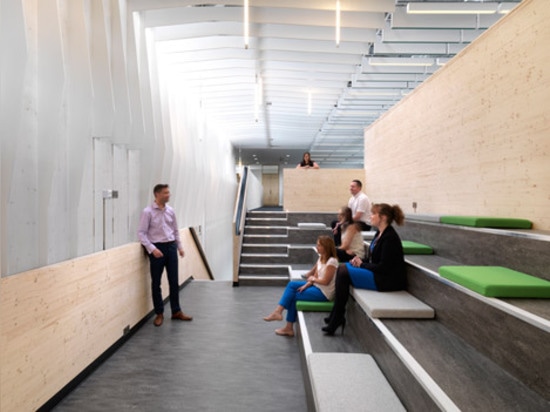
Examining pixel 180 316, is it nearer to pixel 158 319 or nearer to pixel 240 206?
pixel 158 319

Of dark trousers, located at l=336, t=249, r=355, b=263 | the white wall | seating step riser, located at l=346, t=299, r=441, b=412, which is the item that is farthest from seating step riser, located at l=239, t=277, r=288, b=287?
seating step riser, located at l=346, t=299, r=441, b=412

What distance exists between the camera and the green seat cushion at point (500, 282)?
83.5 inches

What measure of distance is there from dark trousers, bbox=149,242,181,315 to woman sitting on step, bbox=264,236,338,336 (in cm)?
141

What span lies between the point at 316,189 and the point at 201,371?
627 centimetres

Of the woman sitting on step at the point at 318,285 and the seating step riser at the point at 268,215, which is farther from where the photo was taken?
the seating step riser at the point at 268,215

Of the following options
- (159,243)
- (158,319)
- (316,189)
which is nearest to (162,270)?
(159,243)

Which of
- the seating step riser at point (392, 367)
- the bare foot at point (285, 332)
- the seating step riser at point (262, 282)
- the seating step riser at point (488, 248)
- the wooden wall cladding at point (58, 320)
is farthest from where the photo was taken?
the seating step riser at point (262, 282)

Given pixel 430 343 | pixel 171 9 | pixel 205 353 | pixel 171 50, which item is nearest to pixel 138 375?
pixel 205 353

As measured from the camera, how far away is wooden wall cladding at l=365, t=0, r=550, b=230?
115 inches

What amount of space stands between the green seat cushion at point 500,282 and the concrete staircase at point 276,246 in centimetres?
397

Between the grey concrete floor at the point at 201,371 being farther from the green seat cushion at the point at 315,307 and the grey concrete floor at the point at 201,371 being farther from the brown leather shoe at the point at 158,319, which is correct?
the green seat cushion at the point at 315,307

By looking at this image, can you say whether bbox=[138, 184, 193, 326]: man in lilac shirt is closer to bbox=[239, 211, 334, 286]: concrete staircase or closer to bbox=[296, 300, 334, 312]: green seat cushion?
bbox=[296, 300, 334, 312]: green seat cushion

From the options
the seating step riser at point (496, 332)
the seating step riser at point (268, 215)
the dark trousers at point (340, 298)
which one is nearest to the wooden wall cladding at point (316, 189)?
the seating step riser at point (268, 215)

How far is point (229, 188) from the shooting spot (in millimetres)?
13867
